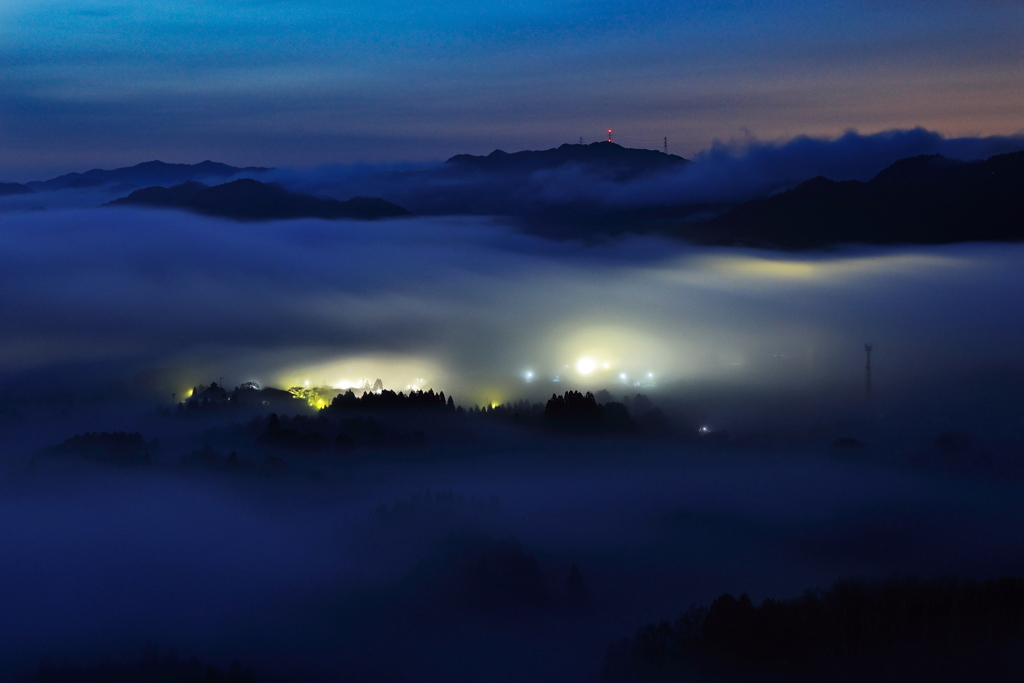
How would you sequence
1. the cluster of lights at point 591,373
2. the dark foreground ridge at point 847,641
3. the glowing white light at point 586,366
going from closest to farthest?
1. the dark foreground ridge at point 847,641
2. the cluster of lights at point 591,373
3. the glowing white light at point 586,366

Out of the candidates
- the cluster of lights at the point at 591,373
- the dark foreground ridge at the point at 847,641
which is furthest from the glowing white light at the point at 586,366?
the dark foreground ridge at the point at 847,641

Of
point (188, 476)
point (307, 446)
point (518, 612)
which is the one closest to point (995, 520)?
point (518, 612)

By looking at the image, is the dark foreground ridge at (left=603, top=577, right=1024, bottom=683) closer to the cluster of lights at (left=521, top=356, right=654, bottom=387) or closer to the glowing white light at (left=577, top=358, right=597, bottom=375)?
the cluster of lights at (left=521, top=356, right=654, bottom=387)

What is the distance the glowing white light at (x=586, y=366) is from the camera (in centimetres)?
18125

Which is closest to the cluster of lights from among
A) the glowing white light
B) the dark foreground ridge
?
the glowing white light

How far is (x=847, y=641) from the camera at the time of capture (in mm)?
73625

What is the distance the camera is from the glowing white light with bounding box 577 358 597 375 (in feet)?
595

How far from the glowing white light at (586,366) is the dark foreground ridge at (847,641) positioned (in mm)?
105020

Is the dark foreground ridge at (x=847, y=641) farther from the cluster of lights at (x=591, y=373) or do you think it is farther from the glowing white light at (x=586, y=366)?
the glowing white light at (x=586, y=366)

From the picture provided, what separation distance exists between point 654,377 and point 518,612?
322 feet

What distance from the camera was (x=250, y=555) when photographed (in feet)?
351

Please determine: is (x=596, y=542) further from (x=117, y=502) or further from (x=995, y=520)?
(x=117, y=502)

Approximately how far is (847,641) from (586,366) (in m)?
113

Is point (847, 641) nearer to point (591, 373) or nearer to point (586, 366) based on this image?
point (591, 373)
